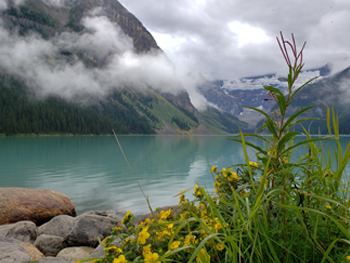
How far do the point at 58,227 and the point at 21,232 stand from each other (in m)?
1.31

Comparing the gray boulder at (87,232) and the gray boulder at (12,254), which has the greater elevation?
the gray boulder at (12,254)

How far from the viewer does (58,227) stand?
8719 mm

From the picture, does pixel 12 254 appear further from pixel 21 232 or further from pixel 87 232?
pixel 21 232

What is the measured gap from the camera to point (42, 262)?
471 cm

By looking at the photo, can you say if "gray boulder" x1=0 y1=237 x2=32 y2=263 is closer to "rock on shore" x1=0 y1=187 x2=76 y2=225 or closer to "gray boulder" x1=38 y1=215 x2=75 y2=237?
"gray boulder" x1=38 y1=215 x2=75 y2=237

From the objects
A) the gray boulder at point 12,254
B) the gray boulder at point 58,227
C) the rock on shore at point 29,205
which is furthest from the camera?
the rock on shore at point 29,205

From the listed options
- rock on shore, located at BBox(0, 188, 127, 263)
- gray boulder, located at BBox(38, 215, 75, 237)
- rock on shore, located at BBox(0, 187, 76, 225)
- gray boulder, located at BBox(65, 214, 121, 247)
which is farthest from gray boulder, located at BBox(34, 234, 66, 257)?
rock on shore, located at BBox(0, 187, 76, 225)

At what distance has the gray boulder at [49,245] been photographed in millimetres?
7141

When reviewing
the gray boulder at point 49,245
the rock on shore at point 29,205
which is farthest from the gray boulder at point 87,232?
the rock on shore at point 29,205

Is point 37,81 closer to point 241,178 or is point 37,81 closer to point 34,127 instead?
point 34,127

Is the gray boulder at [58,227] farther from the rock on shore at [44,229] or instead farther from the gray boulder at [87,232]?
the gray boulder at [87,232]

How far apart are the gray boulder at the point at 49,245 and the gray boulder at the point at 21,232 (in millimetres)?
594

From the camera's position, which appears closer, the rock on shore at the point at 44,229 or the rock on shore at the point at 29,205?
the rock on shore at the point at 44,229

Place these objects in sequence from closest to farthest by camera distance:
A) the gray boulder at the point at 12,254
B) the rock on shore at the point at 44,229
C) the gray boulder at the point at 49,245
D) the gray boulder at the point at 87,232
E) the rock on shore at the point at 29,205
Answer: the gray boulder at the point at 12,254, the rock on shore at the point at 44,229, the gray boulder at the point at 49,245, the gray boulder at the point at 87,232, the rock on shore at the point at 29,205
